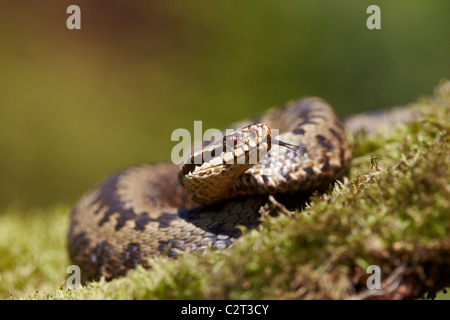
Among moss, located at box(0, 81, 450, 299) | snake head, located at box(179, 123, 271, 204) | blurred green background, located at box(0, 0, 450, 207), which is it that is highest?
blurred green background, located at box(0, 0, 450, 207)

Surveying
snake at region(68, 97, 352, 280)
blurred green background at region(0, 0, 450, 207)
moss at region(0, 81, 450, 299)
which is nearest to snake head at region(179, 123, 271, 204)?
snake at region(68, 97, 352, 280)

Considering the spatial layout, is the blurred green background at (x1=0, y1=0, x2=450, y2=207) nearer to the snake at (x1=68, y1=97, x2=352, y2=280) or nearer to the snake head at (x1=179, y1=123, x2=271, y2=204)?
the snake at (x1=68, y1=97, x2=352, y2=280)

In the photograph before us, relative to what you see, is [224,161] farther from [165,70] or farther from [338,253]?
[165,70]

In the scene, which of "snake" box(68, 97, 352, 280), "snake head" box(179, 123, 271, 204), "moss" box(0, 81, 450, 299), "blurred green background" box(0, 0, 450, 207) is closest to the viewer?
"moss" box(0, 81, 450, 299)

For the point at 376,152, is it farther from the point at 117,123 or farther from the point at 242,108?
the point at 117,123

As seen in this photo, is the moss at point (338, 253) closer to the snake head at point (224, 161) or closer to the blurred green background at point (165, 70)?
the snake head at point (224, 161)

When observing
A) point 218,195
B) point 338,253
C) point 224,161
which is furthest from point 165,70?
point 338,253
